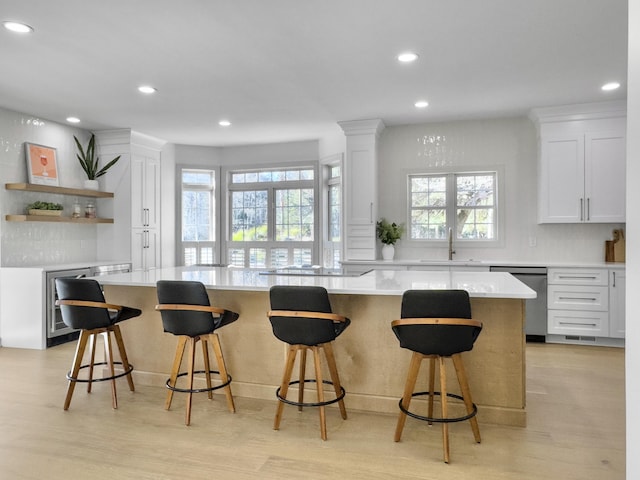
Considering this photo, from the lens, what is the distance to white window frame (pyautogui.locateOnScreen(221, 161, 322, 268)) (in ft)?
22.7

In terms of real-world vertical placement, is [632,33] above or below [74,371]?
above

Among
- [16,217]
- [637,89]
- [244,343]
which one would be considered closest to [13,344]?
[16,217]

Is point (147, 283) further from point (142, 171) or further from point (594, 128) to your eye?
point (594, 128)

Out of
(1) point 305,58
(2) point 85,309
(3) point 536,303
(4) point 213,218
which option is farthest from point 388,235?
(2) point 85,309

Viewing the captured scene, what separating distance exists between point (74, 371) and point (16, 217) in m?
2.72

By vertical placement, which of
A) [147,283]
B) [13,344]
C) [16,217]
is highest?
[16,217]

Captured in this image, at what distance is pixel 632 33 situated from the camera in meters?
1.12

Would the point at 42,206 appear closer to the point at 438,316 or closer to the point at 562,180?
the point at 438,316

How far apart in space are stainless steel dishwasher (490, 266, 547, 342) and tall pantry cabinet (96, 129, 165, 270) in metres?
4.91

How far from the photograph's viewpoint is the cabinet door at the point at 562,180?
16.9 feet

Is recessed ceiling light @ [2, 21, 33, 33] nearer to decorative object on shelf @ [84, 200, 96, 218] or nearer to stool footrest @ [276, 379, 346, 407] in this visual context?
stool footrest @ [276, 379, 346, 407]

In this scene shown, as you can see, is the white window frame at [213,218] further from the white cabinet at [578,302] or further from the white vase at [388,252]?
the white cabinet at [578,302]

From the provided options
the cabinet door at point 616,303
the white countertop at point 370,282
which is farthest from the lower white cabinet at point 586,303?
the white countertop at point 370,282

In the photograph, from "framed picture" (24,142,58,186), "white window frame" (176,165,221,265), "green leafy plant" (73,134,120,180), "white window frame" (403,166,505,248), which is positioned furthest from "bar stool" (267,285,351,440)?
"white window frame" (176,165,221,265)
